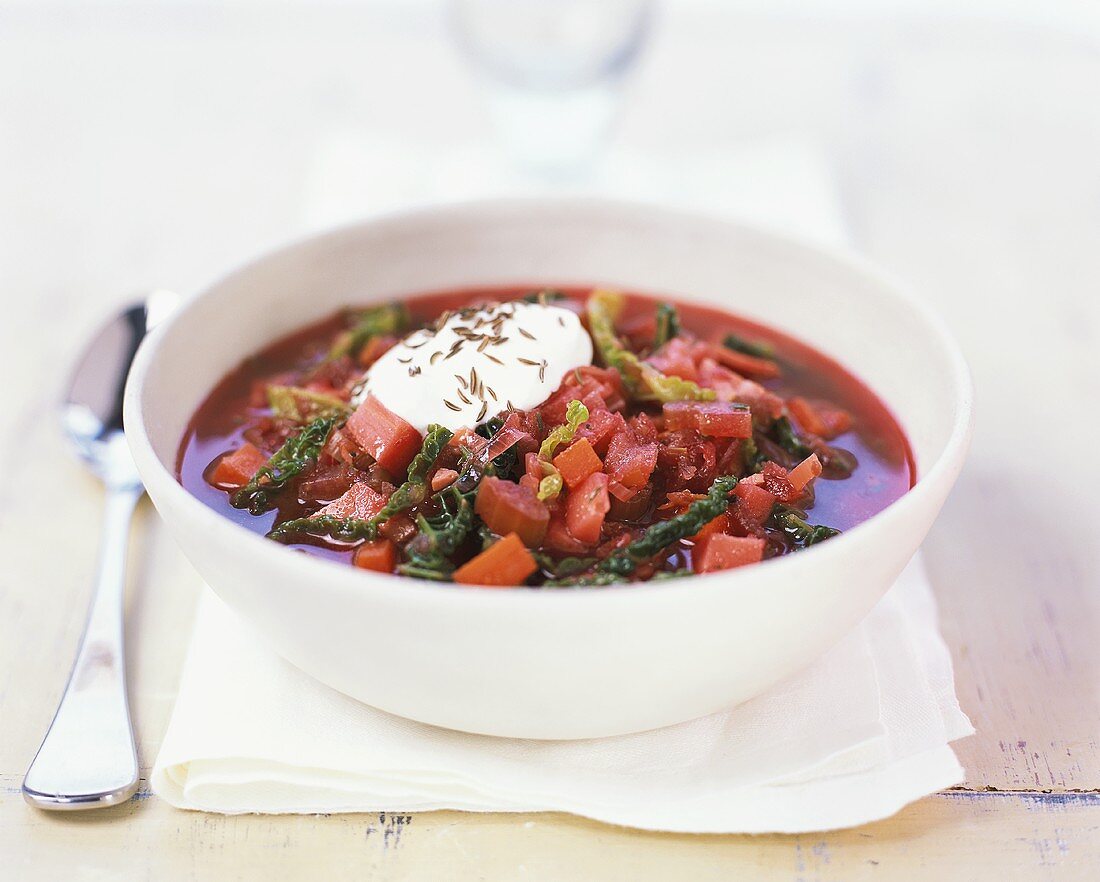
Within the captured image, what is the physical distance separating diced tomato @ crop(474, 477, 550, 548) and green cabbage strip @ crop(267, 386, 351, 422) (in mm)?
857

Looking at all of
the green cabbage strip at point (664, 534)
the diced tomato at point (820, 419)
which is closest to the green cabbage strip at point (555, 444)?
the green cabbage strip at point (664, 534)

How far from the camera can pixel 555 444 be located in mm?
3227

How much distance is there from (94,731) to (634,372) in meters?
1.87

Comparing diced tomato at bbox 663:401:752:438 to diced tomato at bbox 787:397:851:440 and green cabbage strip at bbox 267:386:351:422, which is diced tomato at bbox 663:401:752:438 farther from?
green cabbage strip at bbox 267:386:351:422

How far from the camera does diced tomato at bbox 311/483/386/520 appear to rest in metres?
3.19

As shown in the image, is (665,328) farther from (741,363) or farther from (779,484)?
(779,484)

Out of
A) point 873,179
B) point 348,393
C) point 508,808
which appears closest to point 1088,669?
point 508,808

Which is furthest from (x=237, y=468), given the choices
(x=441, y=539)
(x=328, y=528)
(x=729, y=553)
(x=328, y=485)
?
(x=729, y=553)

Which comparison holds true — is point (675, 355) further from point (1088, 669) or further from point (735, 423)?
point (1088, 669)

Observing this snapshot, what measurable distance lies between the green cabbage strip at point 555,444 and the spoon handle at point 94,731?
127cm

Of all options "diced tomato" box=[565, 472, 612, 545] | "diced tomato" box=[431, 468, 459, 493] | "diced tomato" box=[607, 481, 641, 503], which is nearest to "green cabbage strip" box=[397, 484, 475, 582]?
"diced tomato" box=[431, 468, 459, 493]

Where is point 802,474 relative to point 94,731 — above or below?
above

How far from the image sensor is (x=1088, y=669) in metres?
3.44

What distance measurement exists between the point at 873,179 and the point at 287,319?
3574 mm
